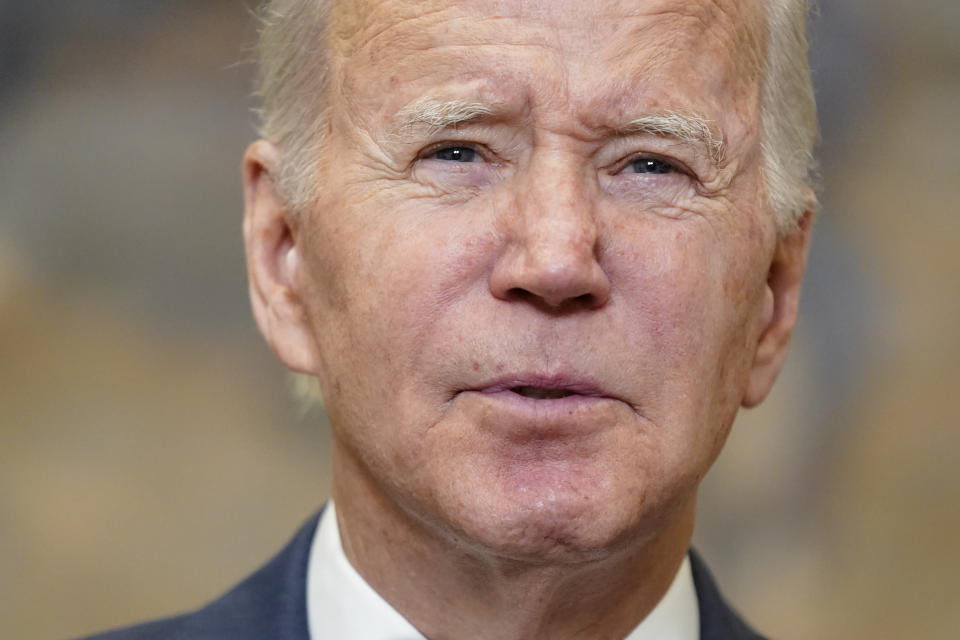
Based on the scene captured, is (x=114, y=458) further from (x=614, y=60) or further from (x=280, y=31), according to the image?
(x=614, y=60)

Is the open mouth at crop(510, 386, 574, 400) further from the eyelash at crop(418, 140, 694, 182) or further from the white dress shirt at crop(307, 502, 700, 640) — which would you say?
the white dress shirt at crop(307, 502, 700, 640)

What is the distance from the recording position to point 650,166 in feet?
8.14

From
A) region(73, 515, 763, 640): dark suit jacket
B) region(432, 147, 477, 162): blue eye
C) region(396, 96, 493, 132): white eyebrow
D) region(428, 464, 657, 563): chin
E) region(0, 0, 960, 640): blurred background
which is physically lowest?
region(0, 0, 960, 640): blurred background

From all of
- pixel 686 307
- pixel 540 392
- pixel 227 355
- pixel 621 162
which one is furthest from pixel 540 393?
pixel 227 355

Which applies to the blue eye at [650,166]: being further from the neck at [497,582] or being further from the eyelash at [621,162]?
the neck at [497,582]

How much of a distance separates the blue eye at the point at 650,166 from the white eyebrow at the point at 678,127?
0.20 ft

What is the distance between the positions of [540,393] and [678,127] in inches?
19.0

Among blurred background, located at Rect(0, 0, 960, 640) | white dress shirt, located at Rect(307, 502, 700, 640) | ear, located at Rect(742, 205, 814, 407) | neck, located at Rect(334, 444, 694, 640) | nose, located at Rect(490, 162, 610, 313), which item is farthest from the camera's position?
blurred background, located at Rect(0, 0, 960, 640)

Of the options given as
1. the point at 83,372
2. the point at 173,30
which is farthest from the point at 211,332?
the point at 173,30

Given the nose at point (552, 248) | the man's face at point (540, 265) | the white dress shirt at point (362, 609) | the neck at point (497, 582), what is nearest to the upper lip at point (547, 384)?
the man's face at point (540, 265)

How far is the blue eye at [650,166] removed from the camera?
2.47 meters

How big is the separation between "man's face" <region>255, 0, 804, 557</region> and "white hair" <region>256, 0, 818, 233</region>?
0.13 metres

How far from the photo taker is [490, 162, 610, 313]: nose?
227 cm

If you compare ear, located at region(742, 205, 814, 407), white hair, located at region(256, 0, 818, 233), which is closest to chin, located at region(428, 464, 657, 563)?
ear, located at region(742, 205, 814, 407)
